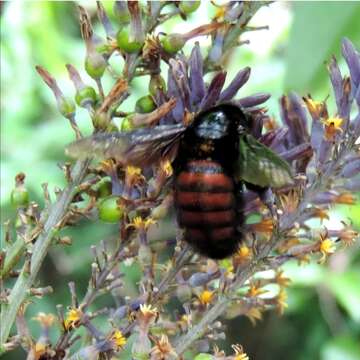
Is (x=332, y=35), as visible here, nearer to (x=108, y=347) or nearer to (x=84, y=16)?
(x=84, y=16)

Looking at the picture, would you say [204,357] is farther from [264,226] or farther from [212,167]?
[212,167]

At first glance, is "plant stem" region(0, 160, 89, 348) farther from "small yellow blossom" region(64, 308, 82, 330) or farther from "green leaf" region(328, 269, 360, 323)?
"green leaf" region(328, 269, 360, 323)

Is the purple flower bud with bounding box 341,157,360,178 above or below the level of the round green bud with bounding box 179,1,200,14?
below

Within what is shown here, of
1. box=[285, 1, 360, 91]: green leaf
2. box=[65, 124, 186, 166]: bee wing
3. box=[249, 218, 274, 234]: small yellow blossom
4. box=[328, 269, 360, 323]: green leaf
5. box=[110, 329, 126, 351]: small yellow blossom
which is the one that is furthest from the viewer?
box=[328, 269, 360, 323]: green leaf

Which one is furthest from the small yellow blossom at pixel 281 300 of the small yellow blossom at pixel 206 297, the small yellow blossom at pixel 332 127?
the small yellow blossom at pixel 332 127

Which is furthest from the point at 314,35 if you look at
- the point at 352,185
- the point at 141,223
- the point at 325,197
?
the point at 141,223

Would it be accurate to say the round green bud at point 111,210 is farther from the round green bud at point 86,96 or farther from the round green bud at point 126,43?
the round green bud at point 126,43

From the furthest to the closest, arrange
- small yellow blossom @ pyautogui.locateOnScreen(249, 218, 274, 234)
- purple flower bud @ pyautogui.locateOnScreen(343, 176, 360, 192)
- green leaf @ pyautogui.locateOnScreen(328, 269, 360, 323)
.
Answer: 1. green leaf @ pyautogui.locateOnScreen(328, 269, 360, 323)
2. purple flower bud @ pyautogui.locateOnScreen(343, 176, 360, 192)
3. small yellow blossom @ pyautogui.locateOnScreen(249, 218, 274, 234)

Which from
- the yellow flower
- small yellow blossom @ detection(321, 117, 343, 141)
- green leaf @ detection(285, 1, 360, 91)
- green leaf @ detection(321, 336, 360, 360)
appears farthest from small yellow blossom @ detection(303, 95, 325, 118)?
green leaf @ detection(321, 336, 360, 360)
